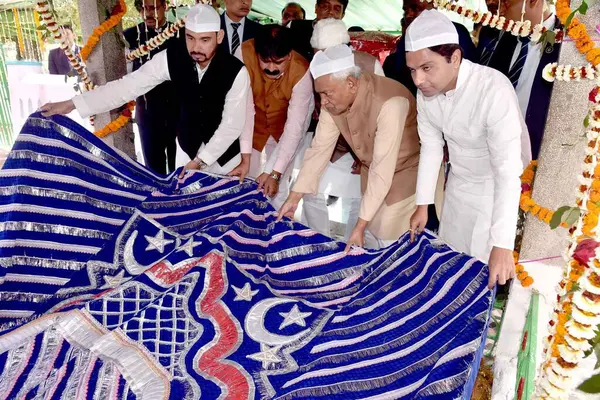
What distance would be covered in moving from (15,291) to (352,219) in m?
1.91

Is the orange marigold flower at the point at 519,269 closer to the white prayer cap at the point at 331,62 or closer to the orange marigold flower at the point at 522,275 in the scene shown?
the orange marigold flower at the point at 522,275

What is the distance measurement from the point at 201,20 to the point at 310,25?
132 cm

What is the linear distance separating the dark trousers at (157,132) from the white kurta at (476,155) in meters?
2.25

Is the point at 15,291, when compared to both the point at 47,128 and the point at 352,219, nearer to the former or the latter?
the point at 47,128

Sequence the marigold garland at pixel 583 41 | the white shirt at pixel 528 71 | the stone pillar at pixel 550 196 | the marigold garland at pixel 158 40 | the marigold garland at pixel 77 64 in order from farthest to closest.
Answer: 1. the marigold garland at pixel 158 40
2. the marigold garland at pixel 77 64
3. the white shirt at pixel 528 71
4. the stone pillar at pixel 550 196
5. the marigold garland at pixel 583 41

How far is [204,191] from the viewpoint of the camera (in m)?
2.69

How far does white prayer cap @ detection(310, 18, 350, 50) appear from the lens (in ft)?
9.04

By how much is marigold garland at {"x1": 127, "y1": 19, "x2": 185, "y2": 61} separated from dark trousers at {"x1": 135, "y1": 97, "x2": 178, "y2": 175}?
0.37 meters

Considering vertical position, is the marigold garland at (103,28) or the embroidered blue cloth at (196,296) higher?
the marigold garland at (103,28)

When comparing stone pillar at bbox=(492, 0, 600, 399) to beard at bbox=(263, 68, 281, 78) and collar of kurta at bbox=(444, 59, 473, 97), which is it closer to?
collar of kurta at bbox=(444, 59, 473, 97)

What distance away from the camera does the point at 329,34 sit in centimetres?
278

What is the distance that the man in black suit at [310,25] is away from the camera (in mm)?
3703

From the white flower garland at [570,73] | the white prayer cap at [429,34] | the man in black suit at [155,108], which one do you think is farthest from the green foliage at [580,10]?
the man in black suit at [155,108]

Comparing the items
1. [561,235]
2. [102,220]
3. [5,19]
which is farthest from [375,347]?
[5,19]
